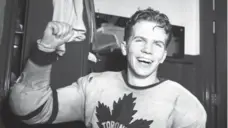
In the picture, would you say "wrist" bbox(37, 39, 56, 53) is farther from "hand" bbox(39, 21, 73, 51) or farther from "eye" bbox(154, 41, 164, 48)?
"eye" bbox(154, 41, 164, 48)

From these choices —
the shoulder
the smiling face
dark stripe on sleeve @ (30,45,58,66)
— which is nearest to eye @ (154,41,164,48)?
the smiling face

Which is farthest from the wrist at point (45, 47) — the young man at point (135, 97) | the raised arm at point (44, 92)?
the young man at point (135, 97)

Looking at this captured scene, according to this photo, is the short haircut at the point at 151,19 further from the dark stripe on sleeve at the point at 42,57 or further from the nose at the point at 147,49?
the dark stripe on sleeve at the point at 42,57

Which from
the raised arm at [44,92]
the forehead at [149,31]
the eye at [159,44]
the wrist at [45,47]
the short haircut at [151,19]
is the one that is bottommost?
the raised arm at [44,92]

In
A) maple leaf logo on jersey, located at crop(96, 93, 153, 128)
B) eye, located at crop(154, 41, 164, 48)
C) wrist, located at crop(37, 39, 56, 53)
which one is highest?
eye, located at crop(154, 41, 164, 48)

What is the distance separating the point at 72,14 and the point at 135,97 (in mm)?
277

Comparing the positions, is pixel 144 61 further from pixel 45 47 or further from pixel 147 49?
pixel 45 47

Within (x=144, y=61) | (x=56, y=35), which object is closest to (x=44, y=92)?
(x=56, y=35)

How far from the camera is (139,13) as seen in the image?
0.72 m

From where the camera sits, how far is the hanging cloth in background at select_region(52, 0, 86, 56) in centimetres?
74

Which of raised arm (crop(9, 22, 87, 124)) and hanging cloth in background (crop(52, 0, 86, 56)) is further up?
hanging cloth in background (crop(52, 0, 86, 56))

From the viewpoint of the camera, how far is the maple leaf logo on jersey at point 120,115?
2.22 feet

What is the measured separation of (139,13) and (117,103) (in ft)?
0.77

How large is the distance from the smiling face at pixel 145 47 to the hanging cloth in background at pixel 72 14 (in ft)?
0.47
